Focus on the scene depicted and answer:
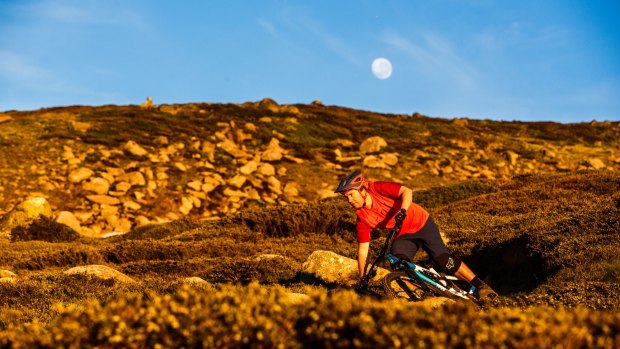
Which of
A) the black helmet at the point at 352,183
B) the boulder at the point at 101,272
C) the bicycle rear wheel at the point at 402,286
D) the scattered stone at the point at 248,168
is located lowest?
the boulder at the point at 101,272

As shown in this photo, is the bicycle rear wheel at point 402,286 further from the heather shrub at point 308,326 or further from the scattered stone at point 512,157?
the scattered stone at point 512,157

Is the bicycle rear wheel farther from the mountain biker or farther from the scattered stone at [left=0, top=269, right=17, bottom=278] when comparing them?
the scattered stone at [left=0, top=269, right=17, bottom=278]

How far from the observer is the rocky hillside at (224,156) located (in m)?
24.4

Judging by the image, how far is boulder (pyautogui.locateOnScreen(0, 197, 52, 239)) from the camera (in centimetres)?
2038

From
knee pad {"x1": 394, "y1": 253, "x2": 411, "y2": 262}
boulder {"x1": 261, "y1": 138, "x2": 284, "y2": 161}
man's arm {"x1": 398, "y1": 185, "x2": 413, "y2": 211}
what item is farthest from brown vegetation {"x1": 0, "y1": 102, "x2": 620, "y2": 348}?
man's arm {"x1": 398, "y1": 185, "x2": 413, "y2": 211}

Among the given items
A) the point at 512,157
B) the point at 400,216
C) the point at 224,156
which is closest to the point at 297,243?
the point at 400,216

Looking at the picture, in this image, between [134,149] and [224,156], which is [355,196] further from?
[134,149]

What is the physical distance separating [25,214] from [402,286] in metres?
17.5

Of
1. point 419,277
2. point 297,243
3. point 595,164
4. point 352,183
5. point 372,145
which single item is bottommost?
point 297,243

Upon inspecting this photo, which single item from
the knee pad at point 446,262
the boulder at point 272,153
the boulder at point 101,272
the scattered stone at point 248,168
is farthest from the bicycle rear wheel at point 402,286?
the boulder at point 272,153

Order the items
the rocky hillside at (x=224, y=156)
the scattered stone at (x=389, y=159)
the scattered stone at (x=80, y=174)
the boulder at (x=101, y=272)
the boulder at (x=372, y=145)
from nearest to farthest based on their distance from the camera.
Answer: the boulder at (x=101, y=272) < the rocky hillside at (x=224, y=156) < the scattered stone at (x=80, y=174) < the scattered stone at (x=389, y=159) < the boulder at (x=372, y=145)

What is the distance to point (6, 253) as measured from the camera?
52.5ft

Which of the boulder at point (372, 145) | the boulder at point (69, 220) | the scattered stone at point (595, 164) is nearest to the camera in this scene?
the boulder at point (69, 220)

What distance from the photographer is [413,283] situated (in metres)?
7.84
